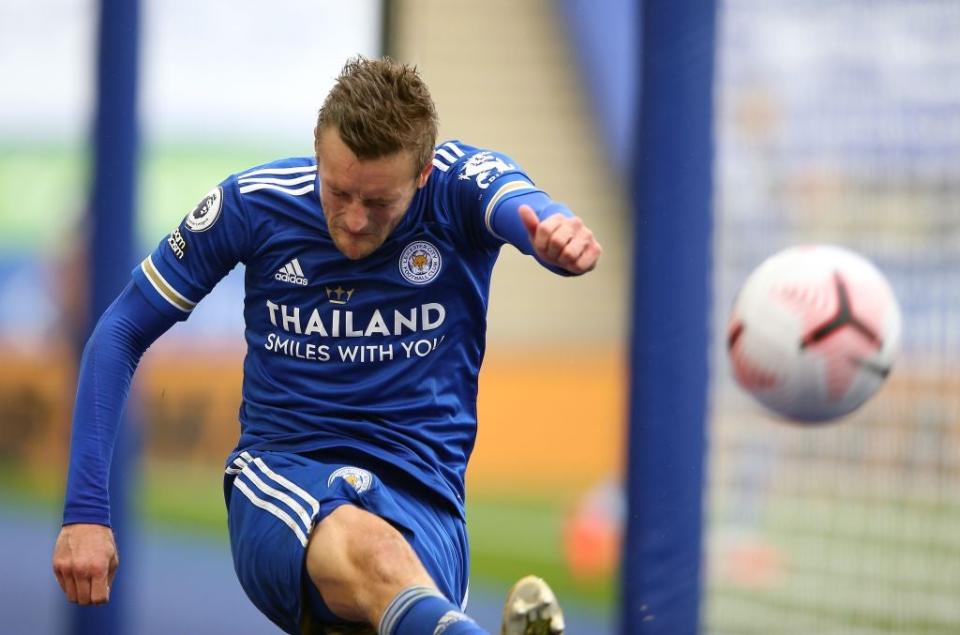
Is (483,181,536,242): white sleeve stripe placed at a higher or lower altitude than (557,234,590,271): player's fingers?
higher

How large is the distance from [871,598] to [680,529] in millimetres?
647

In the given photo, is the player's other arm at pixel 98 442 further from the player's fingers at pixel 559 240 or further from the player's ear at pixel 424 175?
the player's fingers at pixel 559 240

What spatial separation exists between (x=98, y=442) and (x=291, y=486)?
508mm

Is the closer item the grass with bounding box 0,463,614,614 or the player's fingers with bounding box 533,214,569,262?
the player's fingers with bounding box 533,214,569,262

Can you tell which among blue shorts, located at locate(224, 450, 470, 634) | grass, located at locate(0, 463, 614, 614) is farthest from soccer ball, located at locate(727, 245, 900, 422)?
grass, located at locate(0, 463, 614, 614)

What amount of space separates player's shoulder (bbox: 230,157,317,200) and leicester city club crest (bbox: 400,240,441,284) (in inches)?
12.1

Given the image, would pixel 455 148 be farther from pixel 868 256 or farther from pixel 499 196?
pixel 868 256

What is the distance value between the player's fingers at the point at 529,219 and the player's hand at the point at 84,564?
1286 mm

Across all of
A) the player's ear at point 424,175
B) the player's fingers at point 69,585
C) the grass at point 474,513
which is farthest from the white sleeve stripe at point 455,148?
the grass at point 474,513

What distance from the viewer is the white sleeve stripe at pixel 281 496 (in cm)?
325

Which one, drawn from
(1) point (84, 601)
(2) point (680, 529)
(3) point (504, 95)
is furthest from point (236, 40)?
(1) point (84, 601)

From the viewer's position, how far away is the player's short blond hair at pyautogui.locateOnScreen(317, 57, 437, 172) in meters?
3.15

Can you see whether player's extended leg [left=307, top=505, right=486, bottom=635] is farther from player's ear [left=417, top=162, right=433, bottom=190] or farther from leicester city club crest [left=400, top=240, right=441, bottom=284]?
player's ear [left=417, top=162, right=433, bottom=190]

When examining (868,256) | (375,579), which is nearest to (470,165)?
(375,579)
